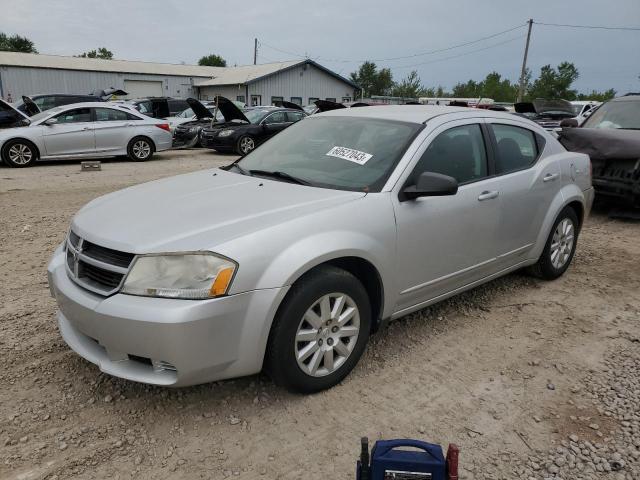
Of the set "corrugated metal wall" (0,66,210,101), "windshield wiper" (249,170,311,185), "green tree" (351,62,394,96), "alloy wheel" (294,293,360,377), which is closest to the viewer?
"alloy wheel" (294,293,360,377)

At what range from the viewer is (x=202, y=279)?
7.80 ft

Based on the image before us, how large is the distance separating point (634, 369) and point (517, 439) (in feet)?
4.10

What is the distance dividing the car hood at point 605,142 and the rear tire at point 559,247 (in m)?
2.72

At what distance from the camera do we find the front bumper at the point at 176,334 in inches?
91.0

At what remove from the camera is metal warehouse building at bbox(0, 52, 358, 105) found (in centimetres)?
3562

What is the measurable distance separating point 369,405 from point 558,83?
214 feet

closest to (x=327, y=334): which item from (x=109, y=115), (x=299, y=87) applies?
(x=109, y=115)

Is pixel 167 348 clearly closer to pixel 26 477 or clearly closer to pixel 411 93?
pixel 26 477

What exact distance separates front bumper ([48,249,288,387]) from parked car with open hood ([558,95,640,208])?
6283 mm

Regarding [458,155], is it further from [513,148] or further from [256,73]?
[256,73]

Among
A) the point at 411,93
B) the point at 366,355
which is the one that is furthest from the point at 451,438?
the point at 411,93

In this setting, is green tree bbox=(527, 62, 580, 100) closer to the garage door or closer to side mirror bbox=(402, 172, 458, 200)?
the garage door

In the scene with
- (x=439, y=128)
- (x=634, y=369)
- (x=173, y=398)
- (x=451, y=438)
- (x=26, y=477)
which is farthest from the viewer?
(x=439, y=128)

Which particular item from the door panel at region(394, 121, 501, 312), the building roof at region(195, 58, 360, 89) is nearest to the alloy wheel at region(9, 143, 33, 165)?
the door panel at region(394, 121, 501, 312)
